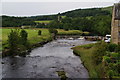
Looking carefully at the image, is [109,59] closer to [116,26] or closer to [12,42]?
[116,26]

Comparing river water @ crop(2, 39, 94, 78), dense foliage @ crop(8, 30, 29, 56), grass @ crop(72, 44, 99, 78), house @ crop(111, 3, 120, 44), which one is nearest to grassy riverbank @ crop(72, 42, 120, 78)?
grass @ crop(72, 44, 99, 78)

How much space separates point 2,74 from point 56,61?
1551 cm

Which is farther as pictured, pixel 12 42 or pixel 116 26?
pixel 12 42

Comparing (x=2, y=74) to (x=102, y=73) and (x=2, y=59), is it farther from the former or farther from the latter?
(x=102, y=73)

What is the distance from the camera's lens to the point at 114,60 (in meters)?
32.0

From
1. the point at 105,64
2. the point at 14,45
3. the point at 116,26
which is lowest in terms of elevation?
the point at 105,64

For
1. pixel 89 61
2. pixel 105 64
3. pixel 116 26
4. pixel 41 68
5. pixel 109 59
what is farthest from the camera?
pixel 116 26

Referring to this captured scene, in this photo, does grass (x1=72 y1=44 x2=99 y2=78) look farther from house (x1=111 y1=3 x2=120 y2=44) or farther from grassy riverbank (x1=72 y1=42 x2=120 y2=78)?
house (x1=111 y1=3 x2=120 y2=44)

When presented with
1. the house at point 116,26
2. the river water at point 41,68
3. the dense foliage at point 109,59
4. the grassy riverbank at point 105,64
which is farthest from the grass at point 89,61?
the house at point 116,26

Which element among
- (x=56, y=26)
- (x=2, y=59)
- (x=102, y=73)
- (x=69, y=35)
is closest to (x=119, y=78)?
(x=102, y=73)

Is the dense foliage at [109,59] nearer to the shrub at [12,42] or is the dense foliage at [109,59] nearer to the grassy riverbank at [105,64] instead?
the grassy riverbank at [105,64]

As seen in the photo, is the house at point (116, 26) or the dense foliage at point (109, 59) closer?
the dense foliage at point (109, 59)


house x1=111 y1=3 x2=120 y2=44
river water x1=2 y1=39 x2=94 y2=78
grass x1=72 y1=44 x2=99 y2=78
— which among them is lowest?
river water x1=2 y1=39 x2=94 y2=78

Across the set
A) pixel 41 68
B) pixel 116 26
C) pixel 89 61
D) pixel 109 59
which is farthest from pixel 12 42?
pixel 109 59
